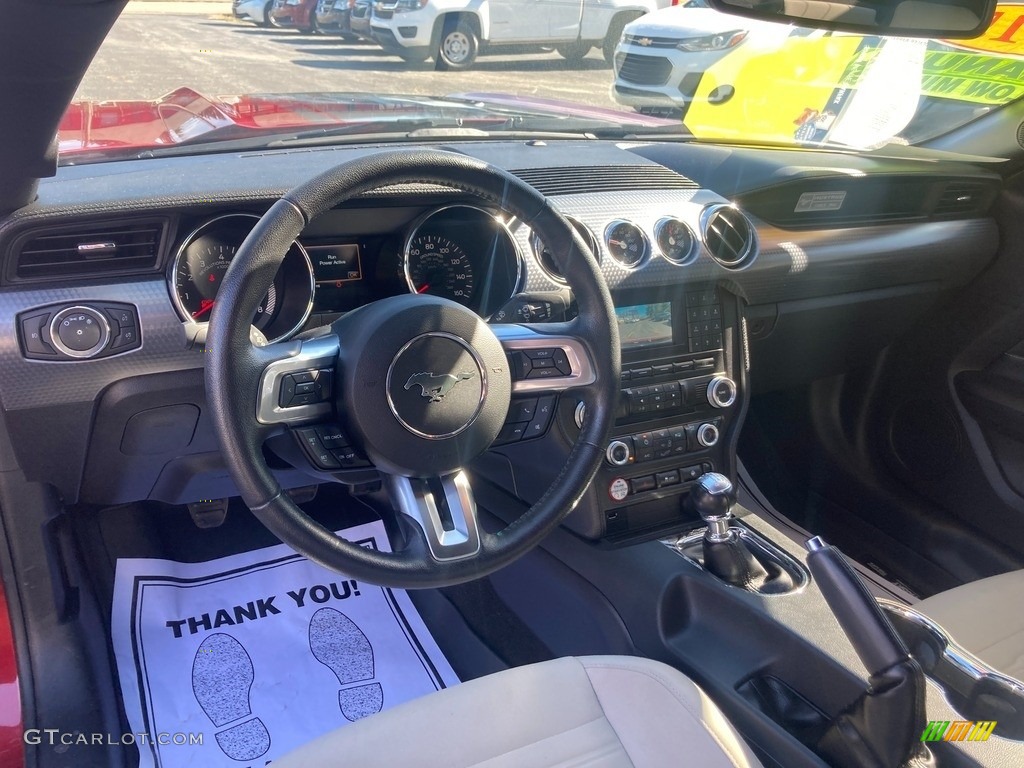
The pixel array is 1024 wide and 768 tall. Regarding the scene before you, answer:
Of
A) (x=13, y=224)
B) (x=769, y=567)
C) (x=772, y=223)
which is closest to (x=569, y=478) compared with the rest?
(x=769, y=567)

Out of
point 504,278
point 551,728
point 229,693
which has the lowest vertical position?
point 229,693

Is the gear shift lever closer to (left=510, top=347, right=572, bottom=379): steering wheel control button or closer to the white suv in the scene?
(left=510, top=347, right=572, bottom=379): steering wheel control button

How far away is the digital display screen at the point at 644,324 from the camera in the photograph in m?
2.02

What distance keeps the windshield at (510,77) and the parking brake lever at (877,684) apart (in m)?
1.40

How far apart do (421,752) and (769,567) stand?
91 cm

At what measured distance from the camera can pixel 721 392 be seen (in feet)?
6.95

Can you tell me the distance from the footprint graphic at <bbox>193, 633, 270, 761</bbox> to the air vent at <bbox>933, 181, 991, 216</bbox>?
2.27 metres

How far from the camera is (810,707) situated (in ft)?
5.56

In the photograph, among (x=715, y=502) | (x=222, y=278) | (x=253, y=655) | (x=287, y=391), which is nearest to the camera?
(x=287, y=391)

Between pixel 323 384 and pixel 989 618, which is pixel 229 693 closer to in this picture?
pixel 323 384

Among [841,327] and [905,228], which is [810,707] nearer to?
[841,327]

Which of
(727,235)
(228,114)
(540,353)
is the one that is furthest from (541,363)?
(228,114)

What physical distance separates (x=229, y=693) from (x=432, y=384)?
1.15 meters

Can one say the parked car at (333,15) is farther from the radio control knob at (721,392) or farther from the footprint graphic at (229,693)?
the footprint graphic at (229,693)
